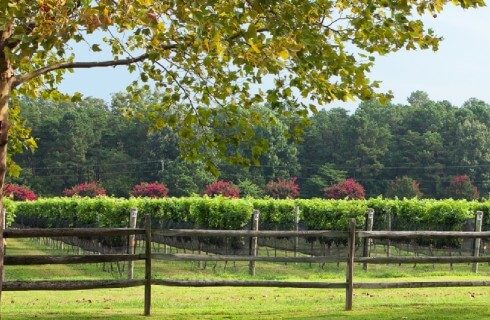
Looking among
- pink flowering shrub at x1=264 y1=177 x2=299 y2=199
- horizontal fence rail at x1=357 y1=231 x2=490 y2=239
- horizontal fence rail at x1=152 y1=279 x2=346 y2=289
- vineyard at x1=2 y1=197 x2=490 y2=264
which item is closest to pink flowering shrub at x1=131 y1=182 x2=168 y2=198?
pink flowering shrub at x1=264 y1=177 x2=299 y2=199

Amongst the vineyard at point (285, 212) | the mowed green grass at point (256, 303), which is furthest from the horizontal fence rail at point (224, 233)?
the vineyard at point (285, 212)

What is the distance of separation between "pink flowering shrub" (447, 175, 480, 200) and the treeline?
193cm

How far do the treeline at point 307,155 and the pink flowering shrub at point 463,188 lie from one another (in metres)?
1.93

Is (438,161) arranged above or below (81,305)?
above

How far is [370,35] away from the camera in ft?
38.5

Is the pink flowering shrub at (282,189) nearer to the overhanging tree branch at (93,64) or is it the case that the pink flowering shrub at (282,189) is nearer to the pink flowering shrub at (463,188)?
the pink flowering shrub at (463,188)

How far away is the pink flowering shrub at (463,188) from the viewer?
287 feet

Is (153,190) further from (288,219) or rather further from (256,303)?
(256,303)

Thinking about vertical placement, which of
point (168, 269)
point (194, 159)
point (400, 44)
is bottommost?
point (168, 269)

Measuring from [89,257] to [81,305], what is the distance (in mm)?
3378

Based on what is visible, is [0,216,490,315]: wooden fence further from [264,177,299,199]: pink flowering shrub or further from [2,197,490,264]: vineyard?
[264,177,299,199]: pink flowering shrub

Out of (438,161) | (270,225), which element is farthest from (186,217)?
(438,161)

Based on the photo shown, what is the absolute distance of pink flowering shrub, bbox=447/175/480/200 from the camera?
8738 cm

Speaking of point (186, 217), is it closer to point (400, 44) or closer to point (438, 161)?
point (400, 44)
